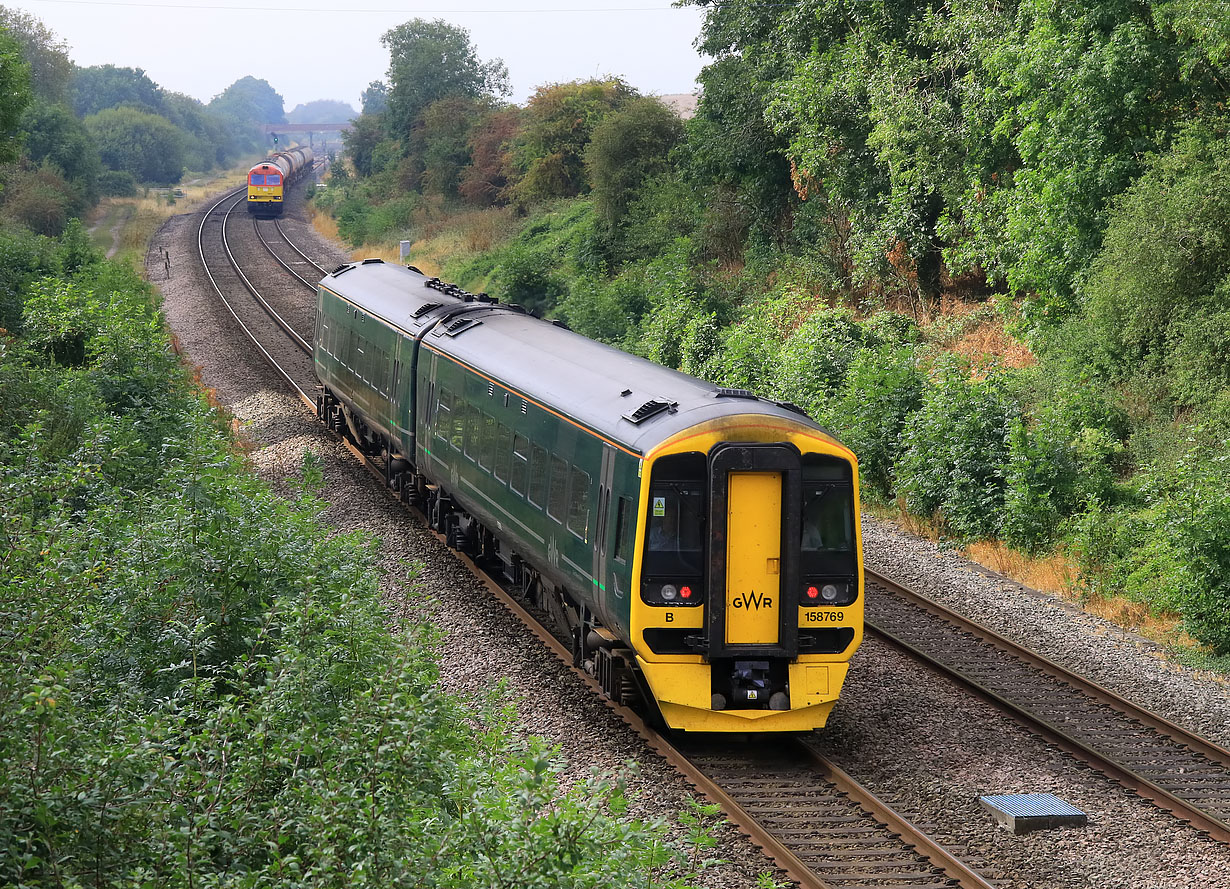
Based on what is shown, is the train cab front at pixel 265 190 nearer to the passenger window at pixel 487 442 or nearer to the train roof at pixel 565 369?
the train roof at pixel 565 369

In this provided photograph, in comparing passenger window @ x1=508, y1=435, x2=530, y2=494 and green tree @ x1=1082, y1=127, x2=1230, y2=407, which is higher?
green tree @ x1=1082, y1=127, x2=1230, y2=407

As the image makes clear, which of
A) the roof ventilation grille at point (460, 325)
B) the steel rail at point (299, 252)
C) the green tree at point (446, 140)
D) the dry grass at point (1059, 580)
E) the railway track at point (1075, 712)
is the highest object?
the green tree at point (446, 140)

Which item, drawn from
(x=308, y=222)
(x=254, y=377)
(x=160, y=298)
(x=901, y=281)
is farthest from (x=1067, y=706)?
(x=308, y=222)

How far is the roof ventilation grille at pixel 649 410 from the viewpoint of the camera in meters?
10.1

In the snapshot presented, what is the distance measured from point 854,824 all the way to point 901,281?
19399 mm

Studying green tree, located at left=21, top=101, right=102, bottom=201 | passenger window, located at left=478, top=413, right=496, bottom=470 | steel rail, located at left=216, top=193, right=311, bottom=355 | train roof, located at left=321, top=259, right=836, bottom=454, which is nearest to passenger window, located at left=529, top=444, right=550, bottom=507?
train roof, located at left=321, top=259, right=836, bottom=454

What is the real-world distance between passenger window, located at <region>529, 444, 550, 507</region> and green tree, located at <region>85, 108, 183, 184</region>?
2930 inches

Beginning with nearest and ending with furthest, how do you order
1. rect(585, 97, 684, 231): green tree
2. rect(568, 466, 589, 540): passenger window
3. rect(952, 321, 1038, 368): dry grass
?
1. rect(568, 466, 589, 540): passenger window
2. rect(952, 321, 1038, 368): dry grass
3. rect(585, 97, 684, 231): green tree

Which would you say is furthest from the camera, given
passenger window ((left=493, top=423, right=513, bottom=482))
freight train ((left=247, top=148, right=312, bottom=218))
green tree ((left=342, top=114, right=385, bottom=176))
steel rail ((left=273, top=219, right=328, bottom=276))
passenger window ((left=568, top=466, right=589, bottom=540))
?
green tree ((left=342, top=114, right=385, bottom=176))

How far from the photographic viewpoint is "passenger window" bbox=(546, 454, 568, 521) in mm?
11070

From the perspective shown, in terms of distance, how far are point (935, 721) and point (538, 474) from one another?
14.3 feet

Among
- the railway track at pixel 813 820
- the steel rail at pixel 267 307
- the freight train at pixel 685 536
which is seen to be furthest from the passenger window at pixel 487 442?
the steel rail at pixel 267 307

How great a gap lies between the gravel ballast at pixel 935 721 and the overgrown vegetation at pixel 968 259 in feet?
3.79

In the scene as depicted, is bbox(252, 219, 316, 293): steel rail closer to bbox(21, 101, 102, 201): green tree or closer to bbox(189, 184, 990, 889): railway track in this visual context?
bbox(21, 101, 102, 201): green tree
